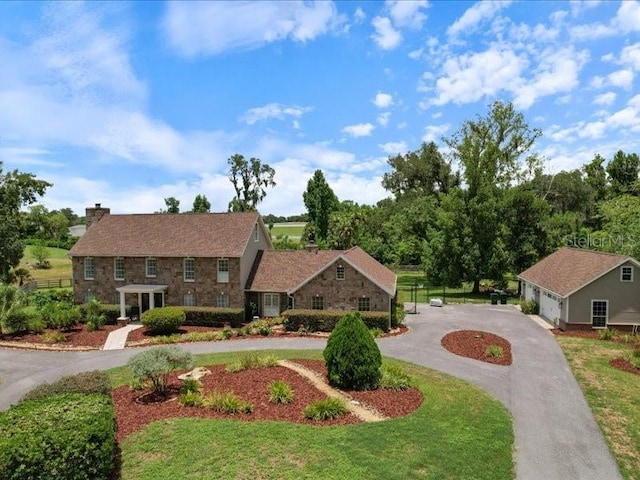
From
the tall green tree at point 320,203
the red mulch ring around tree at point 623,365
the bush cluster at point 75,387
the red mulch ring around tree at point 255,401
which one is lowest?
the red mulch ring around tree at point 623,365

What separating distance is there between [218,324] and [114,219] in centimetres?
→ 1426

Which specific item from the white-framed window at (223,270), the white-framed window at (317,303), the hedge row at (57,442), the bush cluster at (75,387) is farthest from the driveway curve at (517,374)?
the hedge row at (57,442)

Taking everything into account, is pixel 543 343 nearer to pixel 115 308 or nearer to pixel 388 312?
pixel 388 312

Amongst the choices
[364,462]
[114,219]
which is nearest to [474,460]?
[364,462]

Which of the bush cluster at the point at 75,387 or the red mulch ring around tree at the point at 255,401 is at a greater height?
the bush cluster at the point at 75,387

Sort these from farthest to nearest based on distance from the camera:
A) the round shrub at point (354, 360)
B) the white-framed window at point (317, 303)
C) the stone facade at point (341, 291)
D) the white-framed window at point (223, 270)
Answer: the white-framed window at point (223, 270) → the white-framed window at point (317, 303) → the stone facade at point (341, 291) → the round shrub at point (354, 360)

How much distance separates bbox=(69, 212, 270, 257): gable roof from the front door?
3.77 metres

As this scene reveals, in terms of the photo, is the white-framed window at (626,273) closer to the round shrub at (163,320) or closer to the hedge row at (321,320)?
the hedge row at (321,320)

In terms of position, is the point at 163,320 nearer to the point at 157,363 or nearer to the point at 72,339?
the point at 72,339

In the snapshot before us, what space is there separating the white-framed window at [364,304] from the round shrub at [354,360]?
494 inches

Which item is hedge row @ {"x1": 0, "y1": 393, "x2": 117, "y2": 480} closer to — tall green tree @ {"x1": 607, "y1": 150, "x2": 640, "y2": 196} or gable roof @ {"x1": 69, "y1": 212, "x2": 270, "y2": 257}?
gable roof @ {"x1": 69, "y1": 212, "x2": 270, "y2": 257}

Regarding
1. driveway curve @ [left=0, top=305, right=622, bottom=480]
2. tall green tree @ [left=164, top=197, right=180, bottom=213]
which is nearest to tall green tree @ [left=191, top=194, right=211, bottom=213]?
tall green tree @ [left=164, top=197, right=180, bottom=213]

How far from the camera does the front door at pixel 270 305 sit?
1257 inches

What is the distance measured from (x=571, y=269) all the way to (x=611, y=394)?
1687cm
